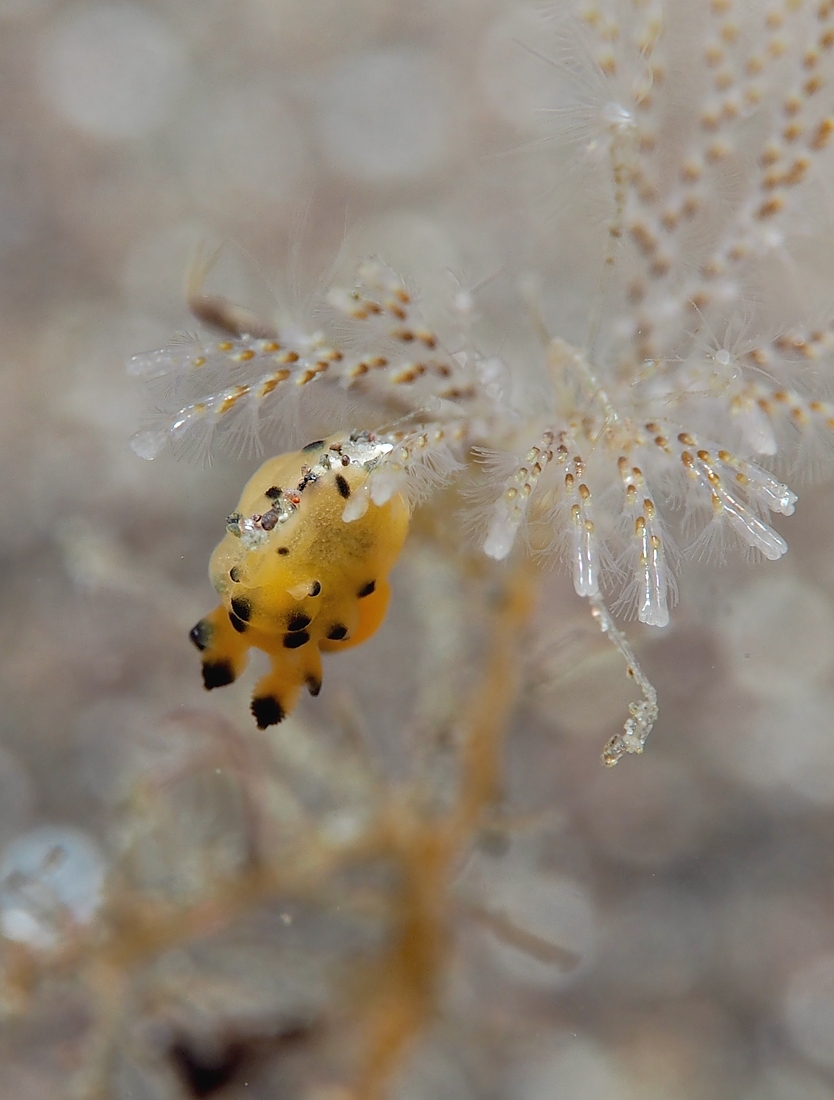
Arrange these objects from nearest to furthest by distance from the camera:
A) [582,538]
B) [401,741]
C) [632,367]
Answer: [582,538] → [632,367] → [401,741]

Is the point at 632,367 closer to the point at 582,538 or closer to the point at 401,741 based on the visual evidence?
the point at 582,538

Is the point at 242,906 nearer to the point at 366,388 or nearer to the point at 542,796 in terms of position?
the point at 542,796

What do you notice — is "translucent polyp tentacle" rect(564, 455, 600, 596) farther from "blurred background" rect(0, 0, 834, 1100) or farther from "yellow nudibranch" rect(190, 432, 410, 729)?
"blurred background" rect(0, 0, 834, 1100)

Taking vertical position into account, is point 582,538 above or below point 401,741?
above

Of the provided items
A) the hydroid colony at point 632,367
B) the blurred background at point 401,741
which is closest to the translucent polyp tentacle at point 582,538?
the hydroid colony at point 632,367

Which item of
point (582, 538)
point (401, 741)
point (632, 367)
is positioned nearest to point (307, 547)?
point (582, 538)

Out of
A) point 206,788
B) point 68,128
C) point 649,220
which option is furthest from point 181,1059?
point 68,128
